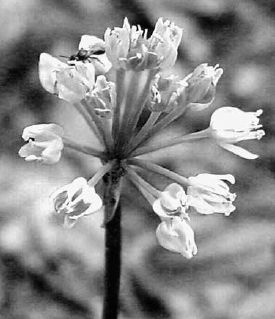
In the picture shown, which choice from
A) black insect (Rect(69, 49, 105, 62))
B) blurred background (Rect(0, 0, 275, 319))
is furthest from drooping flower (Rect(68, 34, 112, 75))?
blurred background (Rect(0, 0, 275, 319))

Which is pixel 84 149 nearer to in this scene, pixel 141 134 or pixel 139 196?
pixel 141 134

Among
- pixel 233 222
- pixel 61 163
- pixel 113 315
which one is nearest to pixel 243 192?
pixel 233 222

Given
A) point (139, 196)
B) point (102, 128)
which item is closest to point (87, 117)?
point (102, 128)

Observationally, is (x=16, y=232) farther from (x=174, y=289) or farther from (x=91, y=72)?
(x=91, y=72)

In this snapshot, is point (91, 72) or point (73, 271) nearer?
point (91, 72)

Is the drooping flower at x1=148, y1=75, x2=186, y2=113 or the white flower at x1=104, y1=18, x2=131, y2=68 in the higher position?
the white flower at x1=104, y1=18, x2=131, y2=68

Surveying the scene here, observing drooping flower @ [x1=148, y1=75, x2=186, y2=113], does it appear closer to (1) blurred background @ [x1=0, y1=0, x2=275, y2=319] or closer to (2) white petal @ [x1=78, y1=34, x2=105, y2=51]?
(2) white petal @ [x1=78, y1=34, x2=105, y2=51]

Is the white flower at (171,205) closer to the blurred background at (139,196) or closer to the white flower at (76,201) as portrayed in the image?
the white flower at (76,201)

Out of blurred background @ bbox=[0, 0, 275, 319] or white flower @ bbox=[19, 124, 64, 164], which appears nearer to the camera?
white flower @ bbox=[19, 124, 64, 164]
